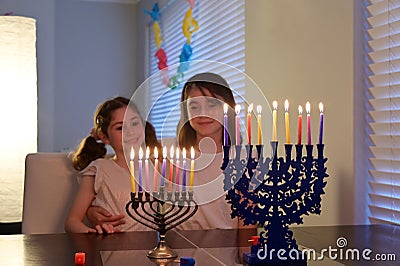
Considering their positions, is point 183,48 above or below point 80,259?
above

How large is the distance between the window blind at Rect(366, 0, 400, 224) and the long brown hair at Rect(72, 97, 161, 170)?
30.1 inches

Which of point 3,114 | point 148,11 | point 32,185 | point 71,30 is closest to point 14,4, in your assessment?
point 71,30

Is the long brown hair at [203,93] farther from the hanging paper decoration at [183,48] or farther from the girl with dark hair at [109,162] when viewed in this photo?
the hanging paper decoration at [183,48]

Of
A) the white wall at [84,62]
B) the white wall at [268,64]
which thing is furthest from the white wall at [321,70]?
the white wall at [84,62]

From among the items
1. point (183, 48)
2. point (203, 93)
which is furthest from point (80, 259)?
point (183, 48)

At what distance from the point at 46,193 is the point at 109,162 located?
0.78ft

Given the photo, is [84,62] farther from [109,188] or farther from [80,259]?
[80,259]

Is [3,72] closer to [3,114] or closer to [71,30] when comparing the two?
[3,114]

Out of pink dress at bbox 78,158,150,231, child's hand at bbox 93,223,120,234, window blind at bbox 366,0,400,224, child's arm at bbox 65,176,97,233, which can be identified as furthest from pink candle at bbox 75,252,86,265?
window blind at bbox 366,0,400,224

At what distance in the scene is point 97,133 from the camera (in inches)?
87.3

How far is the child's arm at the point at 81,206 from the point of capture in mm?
1904

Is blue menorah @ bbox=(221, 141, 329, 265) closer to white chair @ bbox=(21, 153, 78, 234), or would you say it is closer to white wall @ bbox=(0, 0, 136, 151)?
white chair @ bbox=(21, 153, 78, 234)

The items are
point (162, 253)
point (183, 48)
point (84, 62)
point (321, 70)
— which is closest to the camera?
point (162, 253)

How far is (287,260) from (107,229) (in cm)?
61
